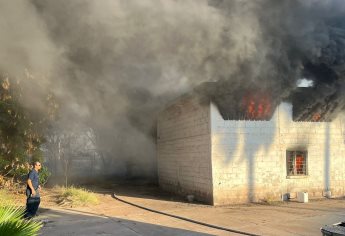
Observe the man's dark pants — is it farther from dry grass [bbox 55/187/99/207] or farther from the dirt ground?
dry grass [bbox 55/187/99/207]

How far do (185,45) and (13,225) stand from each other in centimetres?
546

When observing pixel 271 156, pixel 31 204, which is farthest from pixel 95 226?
pixel 271 156

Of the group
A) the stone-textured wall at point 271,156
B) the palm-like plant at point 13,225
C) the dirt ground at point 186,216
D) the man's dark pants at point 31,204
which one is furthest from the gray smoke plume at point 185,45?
the palm-like plant at point 13,225

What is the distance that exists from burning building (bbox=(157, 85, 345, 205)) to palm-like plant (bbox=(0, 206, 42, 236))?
874 centimetres

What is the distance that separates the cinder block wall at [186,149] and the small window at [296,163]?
298 cm

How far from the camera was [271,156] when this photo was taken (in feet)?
41.4

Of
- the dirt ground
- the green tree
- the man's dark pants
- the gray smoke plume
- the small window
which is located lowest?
the dirt ground

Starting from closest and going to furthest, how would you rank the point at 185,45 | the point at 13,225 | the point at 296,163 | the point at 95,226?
1. the point at 13,225
2. the point at 185,45
3. the point at 95,226
4. the point at 296,163

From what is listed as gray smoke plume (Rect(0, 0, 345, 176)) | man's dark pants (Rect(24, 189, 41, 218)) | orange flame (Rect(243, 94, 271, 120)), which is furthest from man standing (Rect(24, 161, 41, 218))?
orange flame (Rect(243, 94, 271, 120))

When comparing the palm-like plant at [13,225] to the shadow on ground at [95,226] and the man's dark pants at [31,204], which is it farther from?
the man's dark pants at [31,204]

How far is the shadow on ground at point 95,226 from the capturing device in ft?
26.3

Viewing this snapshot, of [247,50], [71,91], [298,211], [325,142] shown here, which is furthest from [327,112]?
[71,91]

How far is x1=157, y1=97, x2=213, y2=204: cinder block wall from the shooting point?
12438mm

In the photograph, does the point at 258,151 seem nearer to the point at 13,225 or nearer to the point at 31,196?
the point at 31,196
